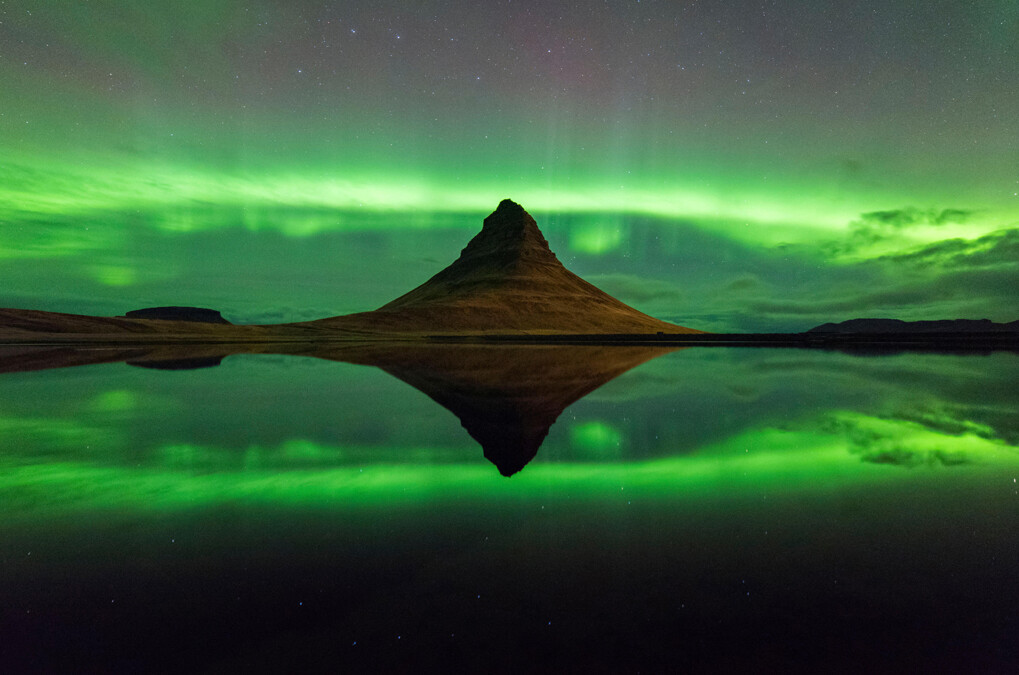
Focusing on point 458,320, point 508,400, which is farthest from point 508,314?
point 508,400

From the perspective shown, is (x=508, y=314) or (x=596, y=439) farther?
(x=508, y=314)

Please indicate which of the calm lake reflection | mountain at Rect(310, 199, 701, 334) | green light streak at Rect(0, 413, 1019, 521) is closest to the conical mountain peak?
mountain at Rect(310, 199, 701, 334)

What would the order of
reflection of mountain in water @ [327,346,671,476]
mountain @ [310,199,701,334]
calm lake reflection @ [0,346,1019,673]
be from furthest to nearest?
1. mountain @ [310,199,701,334]
2. reflection of mountain in water @ [327,346,671,476]
3. calm lake reflection @ [0,346,1019,673]

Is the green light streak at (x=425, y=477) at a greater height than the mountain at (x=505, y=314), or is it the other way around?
the mountain at (x=505, y=314)

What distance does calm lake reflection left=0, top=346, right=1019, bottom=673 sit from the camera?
4000mm

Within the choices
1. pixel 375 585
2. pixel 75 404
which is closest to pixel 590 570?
pixel 375 585

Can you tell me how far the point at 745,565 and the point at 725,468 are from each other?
13.6 feet

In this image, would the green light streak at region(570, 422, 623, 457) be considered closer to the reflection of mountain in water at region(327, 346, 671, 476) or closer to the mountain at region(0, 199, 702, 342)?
the reflection of mountain in water at region(327, 346, 671, 476)

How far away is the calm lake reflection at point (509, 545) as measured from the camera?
4.00 metres

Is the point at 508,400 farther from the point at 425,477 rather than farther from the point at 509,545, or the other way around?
the point at 509,545

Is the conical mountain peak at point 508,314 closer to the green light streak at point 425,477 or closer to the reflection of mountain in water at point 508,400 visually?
the reflection of mountain in water at point 508,400

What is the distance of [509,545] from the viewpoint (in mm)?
5840

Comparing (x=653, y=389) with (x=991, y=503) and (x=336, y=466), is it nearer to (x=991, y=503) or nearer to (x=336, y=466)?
(x=991, y=503)

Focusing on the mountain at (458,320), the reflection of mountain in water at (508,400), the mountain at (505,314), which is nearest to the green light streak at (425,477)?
the reflection of mountain in water at (508,400)
